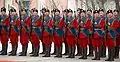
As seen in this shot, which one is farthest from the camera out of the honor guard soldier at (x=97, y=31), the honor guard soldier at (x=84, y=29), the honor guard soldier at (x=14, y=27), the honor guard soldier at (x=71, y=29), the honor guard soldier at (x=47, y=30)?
the honor guard soldier at (x=14, y=27)

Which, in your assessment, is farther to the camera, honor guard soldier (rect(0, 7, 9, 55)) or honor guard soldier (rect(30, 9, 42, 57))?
honor guard soldier (rect(0, 7, 9, 55))

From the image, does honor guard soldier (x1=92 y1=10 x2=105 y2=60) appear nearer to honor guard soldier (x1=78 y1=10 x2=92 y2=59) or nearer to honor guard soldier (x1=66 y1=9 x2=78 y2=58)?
honor guard soldier (x1=78 y1=10 x2=92 y2=59)

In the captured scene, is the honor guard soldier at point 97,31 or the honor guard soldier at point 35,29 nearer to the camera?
the honor guard soldier at point 97,31

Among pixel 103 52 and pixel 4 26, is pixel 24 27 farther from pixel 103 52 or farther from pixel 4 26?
pixel 103 52

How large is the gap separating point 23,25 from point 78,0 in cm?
1887

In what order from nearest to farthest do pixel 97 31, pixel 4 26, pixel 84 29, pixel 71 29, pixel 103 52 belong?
pixel 97 31, pixel 84 29, pixel 71 29, pixel 4 26, pixel 103 52

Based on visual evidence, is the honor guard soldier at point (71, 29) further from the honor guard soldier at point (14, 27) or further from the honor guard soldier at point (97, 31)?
the honor guard soldier at point (14, 27)

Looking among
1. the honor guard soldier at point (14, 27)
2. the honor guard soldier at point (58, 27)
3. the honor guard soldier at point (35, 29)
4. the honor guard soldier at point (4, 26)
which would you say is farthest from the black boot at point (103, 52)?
the honor guard soldier at point (4, 26)

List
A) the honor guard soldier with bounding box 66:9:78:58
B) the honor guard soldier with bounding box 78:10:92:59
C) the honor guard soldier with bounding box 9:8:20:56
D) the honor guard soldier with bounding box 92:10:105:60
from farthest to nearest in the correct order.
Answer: the honor guard soldier with bounding box 9:8:20:56 < the honor guard soldier with bounding box 66:9:78:58 < the honor guard soldier with bounding box 78:10:92:59 < the honor guard soldier with bounding box 92:10:105:60

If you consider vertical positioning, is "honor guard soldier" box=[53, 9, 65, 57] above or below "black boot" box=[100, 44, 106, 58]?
above

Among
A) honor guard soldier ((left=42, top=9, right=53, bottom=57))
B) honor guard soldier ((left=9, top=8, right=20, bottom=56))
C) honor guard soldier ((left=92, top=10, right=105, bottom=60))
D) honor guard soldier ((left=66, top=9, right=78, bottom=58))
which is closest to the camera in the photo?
honor guard soldier ((left=92, top=10, right=105, bottom=60))

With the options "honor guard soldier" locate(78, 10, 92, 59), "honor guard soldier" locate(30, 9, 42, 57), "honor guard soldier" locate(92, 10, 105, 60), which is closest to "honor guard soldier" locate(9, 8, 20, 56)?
"honor guard soldier" locate(30, 9, 42, 57)

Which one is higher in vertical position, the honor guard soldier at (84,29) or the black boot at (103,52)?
the honor guard soldier at (84,29)

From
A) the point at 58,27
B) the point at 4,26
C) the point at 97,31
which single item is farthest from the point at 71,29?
the point at 4,26
